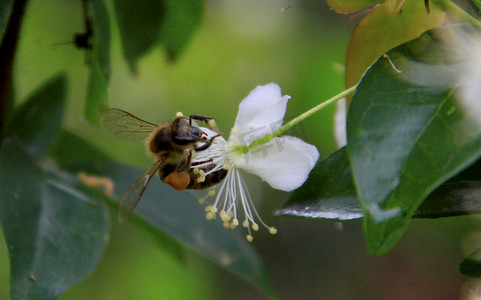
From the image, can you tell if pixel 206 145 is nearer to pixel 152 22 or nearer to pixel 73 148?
pixel 152 22

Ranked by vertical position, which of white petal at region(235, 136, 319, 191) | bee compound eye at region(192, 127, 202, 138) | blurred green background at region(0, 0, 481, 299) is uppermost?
white petal at region(235, 136, 319, 191)

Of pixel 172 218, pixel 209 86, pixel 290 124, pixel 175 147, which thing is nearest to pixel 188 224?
pixel 172 218

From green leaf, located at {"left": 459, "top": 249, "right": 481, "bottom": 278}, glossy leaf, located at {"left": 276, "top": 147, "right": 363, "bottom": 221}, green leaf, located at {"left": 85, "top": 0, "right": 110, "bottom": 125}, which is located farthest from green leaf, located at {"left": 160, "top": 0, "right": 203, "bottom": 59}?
green leaf, located at {"left": 459, "top": 249, "right": 481, "bottom": 278}

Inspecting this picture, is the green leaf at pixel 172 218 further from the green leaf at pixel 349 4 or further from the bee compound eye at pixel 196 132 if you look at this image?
the green leaf at pixel 349 4

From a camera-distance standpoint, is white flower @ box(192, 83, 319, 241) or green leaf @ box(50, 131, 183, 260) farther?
green leaf @ box(50, 131, 183, 260)

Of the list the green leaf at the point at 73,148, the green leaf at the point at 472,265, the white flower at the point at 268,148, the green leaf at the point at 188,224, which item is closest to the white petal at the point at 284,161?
the white flower at the point at 268,148

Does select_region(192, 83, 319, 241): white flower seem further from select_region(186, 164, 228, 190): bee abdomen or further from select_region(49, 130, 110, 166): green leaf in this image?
select_region(49, 130, 110, 166): green leaf
